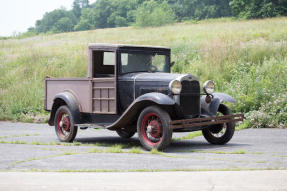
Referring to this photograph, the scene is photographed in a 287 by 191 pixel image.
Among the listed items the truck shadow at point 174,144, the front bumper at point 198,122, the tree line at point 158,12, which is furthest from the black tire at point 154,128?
the tree line at point 158,12

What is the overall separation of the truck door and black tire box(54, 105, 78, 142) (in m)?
0.59

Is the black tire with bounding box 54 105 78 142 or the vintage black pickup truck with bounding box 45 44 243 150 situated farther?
the black tire with bounding box 54 105 78 142

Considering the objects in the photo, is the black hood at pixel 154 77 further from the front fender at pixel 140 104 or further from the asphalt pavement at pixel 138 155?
the asphalt pavement at pixel 138 155

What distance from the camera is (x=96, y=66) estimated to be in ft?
34.2

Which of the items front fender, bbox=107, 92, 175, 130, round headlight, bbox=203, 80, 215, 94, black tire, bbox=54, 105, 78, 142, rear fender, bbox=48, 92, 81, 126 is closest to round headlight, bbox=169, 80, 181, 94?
front fender, bbox=107, 92, 175, 130

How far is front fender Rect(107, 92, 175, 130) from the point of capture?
848 centimetres

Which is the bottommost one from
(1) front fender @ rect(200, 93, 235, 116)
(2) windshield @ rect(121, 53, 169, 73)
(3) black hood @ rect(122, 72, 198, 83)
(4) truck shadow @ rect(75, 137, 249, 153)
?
(4) truck shadow @ rect(75, 137, 249, 153)

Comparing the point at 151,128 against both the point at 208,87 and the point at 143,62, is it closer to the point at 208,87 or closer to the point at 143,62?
the point at 208,87

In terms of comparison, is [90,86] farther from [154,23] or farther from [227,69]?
[154,23]

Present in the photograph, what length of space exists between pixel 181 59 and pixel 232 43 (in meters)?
2.11

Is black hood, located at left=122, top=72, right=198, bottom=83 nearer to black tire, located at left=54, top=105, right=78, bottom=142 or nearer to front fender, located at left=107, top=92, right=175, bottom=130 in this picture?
front fender, located at left=107, top=92, right=175, bottom=130

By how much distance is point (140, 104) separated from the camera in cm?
903

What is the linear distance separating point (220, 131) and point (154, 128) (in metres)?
1.85

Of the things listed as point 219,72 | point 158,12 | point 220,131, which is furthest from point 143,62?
point 158,12
